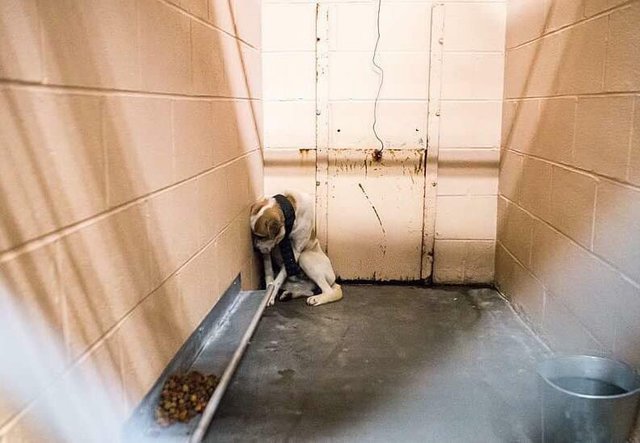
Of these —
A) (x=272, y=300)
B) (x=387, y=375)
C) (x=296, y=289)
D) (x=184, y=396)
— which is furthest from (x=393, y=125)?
(x=184, y=396)

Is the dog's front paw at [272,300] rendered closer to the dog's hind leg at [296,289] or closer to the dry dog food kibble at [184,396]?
the dog's hind leg at [296,289]

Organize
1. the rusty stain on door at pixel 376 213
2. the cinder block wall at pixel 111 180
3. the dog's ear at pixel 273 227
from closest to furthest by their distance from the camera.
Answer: the cinder block wall at pixel 111 180 → the dog's ear at pixel 273 227 → the rusty stain on door at pixel 376 213

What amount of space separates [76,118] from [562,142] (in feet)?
5.88

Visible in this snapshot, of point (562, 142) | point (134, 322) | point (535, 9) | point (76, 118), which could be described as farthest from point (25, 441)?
point (535, 9)

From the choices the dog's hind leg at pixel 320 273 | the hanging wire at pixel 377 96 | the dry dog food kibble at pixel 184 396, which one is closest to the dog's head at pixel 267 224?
the dog's hind leg at pixel 320 273

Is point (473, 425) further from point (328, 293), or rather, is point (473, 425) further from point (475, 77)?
point (475, 77)

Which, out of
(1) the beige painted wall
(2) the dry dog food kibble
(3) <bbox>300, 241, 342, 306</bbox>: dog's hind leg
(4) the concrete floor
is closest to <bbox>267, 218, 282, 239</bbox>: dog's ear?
(3) <bbox>300, 241, 342, 306</bbox>: dog's hind leg

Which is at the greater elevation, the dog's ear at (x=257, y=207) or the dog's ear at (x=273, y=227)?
the dog's ear at (x=257, y=207)

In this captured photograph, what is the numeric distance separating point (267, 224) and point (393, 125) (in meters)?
0.91

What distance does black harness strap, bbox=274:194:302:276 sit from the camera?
2936mm

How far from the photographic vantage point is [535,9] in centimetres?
265

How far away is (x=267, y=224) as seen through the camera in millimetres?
2857

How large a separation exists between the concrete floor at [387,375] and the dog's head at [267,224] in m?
0.32

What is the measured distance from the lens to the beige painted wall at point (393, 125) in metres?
3.14
